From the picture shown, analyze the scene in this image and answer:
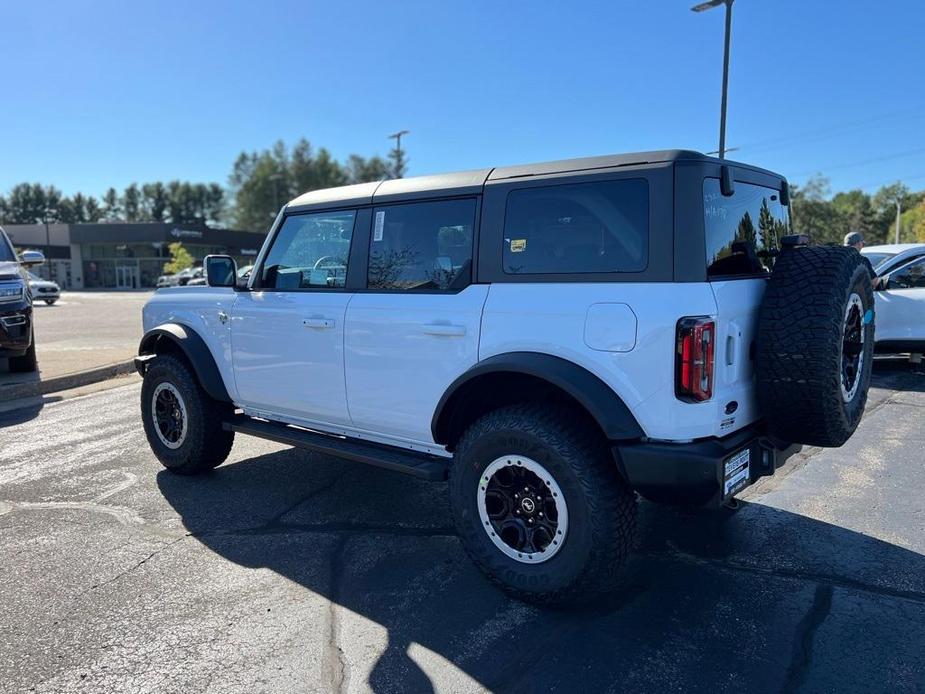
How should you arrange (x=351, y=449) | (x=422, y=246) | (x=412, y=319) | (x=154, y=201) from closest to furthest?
1. (x=412, y=319)
2. (x=422, y=246)
3. (x=351, y=449)
4. (x=154, y=201)

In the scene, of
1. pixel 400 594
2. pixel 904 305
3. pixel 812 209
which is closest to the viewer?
pixel 400 594

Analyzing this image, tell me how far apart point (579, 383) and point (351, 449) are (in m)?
1.57

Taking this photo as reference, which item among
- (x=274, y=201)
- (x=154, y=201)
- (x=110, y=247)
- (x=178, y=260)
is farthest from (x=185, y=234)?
(x=154, y=201)

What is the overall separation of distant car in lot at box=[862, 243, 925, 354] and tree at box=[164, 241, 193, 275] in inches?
1872

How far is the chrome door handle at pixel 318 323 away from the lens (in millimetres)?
3867

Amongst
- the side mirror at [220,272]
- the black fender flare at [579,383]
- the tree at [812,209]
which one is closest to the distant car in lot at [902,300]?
the black fender flare at [579,383]

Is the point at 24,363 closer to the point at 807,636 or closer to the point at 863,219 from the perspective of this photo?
the point at 807,636

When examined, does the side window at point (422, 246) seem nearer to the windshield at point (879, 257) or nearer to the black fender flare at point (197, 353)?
the black fender flare at point (197, 353)

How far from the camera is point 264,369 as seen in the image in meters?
4.32

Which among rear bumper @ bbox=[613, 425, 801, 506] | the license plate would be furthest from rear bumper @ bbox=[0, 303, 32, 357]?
the license plate

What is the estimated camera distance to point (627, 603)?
123 inches

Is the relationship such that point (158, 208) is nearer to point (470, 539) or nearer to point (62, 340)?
point (62, 340)

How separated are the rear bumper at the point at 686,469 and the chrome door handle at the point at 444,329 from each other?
94 centimetres

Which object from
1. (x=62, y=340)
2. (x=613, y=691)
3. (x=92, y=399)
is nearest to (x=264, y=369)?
(x=613, y=691)
